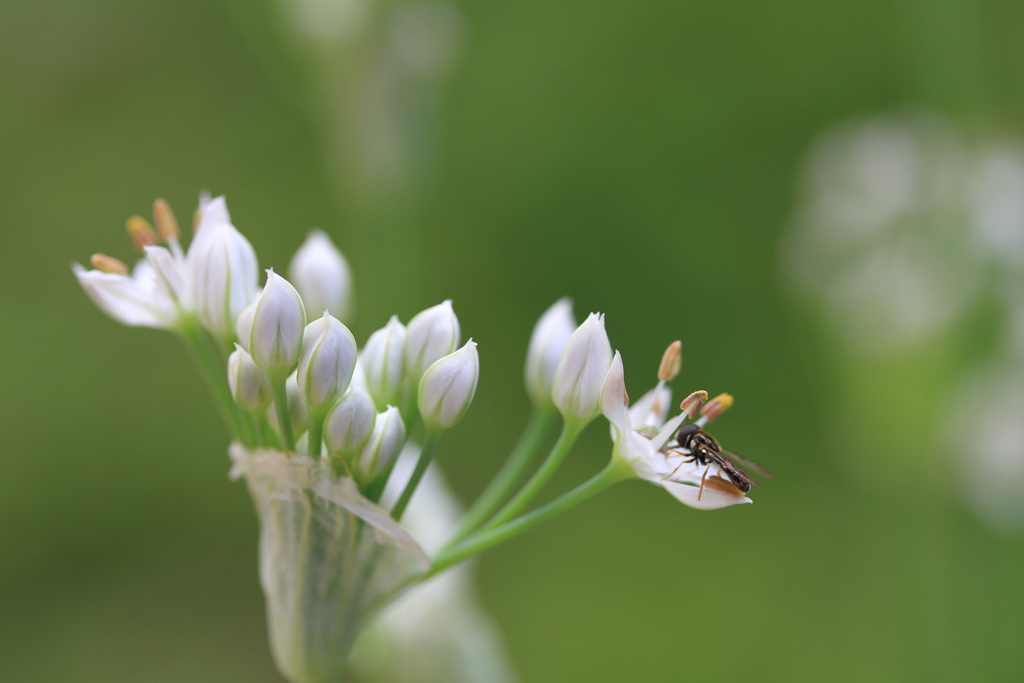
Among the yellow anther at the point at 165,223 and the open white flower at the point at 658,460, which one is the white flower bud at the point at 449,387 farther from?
the yellow anther at the point at 165,223

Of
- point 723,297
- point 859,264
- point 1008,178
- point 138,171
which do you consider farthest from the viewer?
point 138,171

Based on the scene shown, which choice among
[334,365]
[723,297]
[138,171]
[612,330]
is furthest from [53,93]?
[334,365]

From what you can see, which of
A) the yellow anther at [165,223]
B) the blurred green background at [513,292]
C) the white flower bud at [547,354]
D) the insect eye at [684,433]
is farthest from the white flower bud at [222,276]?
the blurred green background at [513,292]

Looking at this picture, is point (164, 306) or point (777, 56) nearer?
point (164, 306)

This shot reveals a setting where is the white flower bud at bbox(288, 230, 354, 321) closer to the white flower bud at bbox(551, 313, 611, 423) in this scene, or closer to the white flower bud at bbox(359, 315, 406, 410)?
the white flower bud at bbox(359, 315, 406, 410)

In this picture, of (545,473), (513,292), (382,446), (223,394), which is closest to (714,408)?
(545,473)

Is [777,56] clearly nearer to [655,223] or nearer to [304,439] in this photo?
[655,223]

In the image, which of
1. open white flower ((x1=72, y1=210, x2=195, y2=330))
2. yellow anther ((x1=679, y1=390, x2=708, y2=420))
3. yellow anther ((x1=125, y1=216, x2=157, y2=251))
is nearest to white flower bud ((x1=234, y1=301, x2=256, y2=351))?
open white flower ((x1=72, y1=210, x2=195, y2=330))
